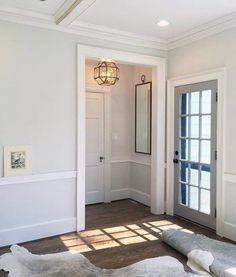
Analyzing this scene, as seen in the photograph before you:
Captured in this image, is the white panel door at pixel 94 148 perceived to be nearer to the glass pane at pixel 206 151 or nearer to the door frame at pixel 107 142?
the door frame at pixel 107 142

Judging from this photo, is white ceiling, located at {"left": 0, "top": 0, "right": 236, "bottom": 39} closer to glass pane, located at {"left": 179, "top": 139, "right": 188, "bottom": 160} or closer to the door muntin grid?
the door muntin grid

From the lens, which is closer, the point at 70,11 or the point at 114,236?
the point at 70,11

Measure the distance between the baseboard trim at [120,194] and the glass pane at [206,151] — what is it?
209cm

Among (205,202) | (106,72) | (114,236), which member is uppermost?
(106,72)

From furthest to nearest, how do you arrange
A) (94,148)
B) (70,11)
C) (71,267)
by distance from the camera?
(94,148)
(70,11)
(71,267)

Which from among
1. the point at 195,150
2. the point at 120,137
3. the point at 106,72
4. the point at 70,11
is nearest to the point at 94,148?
the point at 120,137

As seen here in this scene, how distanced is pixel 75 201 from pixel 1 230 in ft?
3.22

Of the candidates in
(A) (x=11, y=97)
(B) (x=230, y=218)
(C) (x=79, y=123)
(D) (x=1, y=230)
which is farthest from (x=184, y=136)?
(D) (x=1, y=230)

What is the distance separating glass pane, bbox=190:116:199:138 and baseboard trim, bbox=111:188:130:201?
2056mm

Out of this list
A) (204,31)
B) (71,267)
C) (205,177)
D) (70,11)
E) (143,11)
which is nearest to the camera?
(71,267)

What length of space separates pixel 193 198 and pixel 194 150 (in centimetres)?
73

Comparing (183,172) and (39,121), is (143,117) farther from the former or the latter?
(39,121)

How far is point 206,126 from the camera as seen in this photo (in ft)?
12.8

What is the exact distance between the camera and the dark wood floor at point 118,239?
305cm
